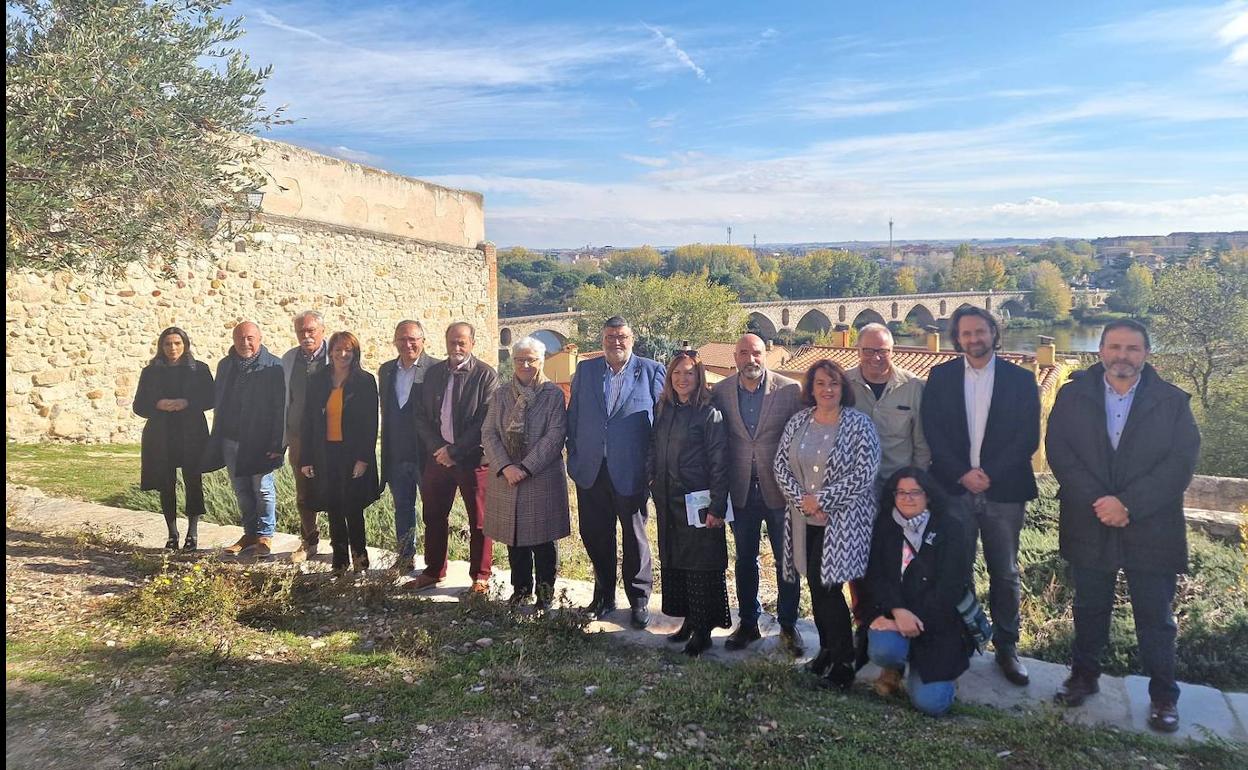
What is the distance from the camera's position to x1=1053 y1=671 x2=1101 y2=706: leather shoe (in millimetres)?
3379

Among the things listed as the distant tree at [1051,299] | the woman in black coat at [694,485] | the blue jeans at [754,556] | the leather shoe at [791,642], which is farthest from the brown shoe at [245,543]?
the distant tree at [1051,299]

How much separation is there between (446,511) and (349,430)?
30.9 inches

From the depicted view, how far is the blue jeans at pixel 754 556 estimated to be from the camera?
3939mm

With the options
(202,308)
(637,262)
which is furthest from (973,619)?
(637,262)

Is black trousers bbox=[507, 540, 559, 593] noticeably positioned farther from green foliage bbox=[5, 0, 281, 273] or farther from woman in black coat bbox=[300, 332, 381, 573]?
green foliage bbox=[5, 0, 281, 273]

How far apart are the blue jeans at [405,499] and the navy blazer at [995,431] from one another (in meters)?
3.06

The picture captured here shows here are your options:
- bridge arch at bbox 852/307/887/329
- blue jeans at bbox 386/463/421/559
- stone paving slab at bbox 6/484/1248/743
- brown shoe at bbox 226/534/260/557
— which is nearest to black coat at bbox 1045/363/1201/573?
stone paving slab at bbox 6/484/1248/743

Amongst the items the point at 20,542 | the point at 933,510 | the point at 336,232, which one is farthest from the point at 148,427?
the point at 336,232

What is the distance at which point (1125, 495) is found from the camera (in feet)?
10.9

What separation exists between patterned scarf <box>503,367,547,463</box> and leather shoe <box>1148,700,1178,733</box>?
123 inches

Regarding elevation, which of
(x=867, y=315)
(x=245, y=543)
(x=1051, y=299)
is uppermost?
(x=1051, y=299)

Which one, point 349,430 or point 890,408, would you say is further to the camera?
point 349,430

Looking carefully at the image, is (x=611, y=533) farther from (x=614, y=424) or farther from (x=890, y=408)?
(x=890, y=408)

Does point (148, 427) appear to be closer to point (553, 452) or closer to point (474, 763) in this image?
point (553, 452)
